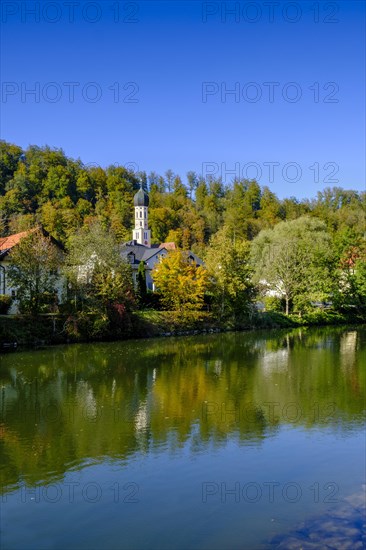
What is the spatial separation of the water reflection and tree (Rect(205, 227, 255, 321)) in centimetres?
1132

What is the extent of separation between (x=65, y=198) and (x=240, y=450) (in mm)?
67199

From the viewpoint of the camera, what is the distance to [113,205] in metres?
83.4

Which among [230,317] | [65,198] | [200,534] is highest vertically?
[65,198]

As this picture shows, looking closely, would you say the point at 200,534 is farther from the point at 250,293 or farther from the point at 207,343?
the point at 250,293

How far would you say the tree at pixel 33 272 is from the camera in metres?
32.9

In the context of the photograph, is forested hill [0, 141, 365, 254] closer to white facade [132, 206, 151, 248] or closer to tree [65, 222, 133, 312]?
white facade [132, 206, 151, 248]

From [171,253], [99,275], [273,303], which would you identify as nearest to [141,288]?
→ [171,253]

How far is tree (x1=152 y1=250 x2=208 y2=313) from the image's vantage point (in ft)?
134

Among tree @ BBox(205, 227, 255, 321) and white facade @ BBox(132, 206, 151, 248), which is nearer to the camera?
tree @ BBox(205, 227, 255, 321)

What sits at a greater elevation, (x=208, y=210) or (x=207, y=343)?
(x=208, y=210)

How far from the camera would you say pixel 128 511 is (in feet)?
33.1

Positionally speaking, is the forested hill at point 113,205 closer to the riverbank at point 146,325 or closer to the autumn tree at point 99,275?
the riverbank at point 146,325

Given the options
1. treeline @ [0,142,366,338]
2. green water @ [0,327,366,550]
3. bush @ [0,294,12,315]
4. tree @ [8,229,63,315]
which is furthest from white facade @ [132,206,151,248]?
green water @ [0,327,366,550]

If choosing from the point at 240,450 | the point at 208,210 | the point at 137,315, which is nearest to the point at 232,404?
the point at 240,450
